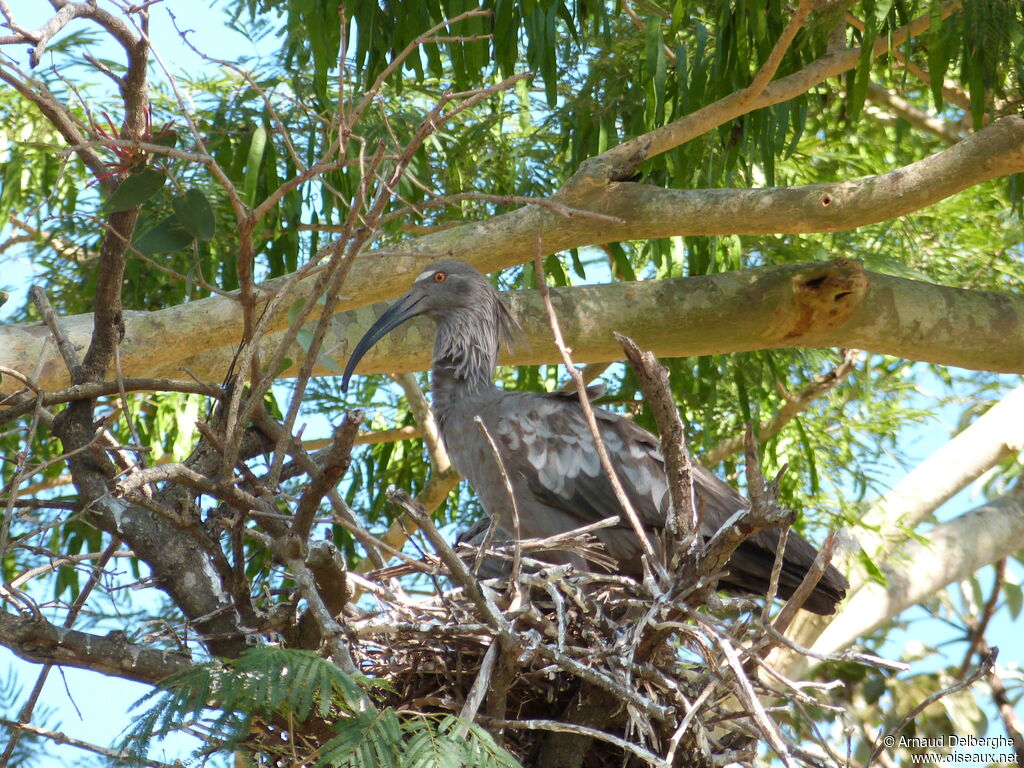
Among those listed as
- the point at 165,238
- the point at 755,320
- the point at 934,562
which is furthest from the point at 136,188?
the point at 934,562

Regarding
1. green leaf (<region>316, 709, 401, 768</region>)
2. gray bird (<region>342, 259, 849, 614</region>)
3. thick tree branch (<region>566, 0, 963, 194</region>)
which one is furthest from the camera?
thick tree branch (<region>566, 0, 963, 194</region>)

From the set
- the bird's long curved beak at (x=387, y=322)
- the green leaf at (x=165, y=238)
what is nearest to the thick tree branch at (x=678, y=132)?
the bird's long curved beak at (x=387, y=322)

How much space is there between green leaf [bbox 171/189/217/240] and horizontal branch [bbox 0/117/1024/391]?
2264mm

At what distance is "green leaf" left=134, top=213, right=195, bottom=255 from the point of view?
400 cm

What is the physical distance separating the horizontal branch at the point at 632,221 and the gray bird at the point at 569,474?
1.84 ft

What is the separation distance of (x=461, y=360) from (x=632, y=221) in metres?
1.12

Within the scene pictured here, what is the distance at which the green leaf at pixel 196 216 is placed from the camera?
3.89 metres

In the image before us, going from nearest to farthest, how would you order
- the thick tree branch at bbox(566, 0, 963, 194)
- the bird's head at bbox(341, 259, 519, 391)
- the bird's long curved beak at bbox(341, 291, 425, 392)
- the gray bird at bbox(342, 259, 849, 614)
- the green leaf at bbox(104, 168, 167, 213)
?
the green leaf at bbox(104, 168, 167, 213) → the gray bird at bbox(342, 259, 849, 614) → the bird's long curved beak at bbox(341, 291, 425, 392) → the thick tree branch at bbox(566, 0, 963, 194) → the bird's head at bbox(341, 259, 519, 391)

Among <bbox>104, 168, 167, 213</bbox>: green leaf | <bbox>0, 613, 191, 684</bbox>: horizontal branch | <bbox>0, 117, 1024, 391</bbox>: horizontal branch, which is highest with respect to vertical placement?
<bbox>104, 168, 167, 213</bbox>: green leaf

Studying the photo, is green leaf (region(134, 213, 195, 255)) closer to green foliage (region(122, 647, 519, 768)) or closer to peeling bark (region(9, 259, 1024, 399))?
green foliage (region(122, 647, 519, 768))

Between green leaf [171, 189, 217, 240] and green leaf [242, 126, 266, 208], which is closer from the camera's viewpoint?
green leaf [171, 189, 217, 240]

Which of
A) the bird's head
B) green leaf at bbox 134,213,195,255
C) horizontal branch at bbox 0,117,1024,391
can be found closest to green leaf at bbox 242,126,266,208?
horizontal branch at bbox 0,117,1024,391

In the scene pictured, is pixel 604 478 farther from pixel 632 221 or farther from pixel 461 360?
pixel 632 221

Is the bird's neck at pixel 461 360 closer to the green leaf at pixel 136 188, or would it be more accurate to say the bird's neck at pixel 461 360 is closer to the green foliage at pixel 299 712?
the green leaf at pixel 136 188
